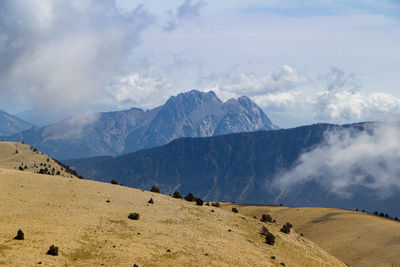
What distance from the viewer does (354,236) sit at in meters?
97.6

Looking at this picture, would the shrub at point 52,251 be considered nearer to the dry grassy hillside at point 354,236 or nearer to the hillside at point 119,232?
the hillside at point 119,232

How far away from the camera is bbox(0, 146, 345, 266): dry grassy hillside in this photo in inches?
1636

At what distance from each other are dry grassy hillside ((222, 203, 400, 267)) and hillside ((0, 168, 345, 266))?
16420mm

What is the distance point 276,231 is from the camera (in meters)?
73.7

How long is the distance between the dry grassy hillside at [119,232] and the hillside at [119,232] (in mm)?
91

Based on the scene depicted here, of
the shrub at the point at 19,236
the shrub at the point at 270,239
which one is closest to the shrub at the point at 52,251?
the shrub at the point at 19,236

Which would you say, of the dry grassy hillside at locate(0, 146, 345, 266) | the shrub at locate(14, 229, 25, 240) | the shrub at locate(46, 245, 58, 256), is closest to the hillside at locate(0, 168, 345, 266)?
the dry grassy hillside at locate(0, 146, 345, 266)

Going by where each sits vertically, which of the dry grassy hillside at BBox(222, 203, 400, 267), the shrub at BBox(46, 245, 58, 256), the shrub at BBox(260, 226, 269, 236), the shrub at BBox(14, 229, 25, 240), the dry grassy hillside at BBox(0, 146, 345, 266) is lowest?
the shrub at BBox(46, 245, 58, 256)

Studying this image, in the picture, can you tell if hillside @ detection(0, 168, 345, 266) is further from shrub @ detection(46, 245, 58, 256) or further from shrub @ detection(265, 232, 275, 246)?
shrub @ detection(265, 232, 275, 246)

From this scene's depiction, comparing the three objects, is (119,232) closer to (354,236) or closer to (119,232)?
(119,232)

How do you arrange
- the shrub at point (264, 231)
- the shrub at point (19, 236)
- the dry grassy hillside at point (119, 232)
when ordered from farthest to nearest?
the shrub at point (264, 231) < the shrub at point (19, 236) < the dry grassy hillside at point (119, 232)

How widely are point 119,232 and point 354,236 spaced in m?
70.9

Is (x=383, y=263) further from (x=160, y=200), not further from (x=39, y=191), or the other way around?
(x=39, y=191)

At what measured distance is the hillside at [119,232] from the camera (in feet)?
136
